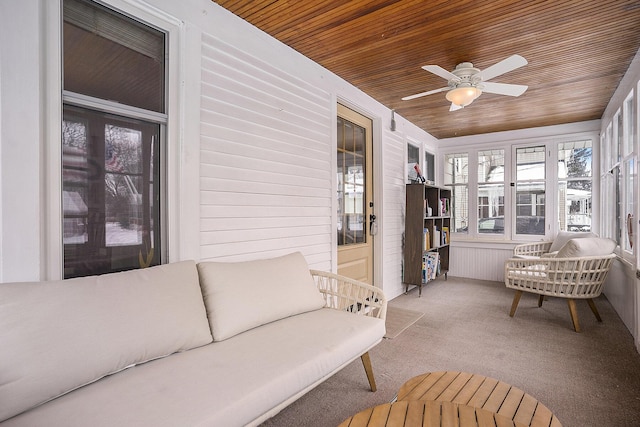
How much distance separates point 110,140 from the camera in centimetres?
176

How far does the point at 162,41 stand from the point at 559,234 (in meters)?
5.40

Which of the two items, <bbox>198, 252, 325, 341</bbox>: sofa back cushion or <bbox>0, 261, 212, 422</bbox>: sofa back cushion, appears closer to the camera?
<bbox>0, 261, 212, 422</bbox>: sofa back cushion

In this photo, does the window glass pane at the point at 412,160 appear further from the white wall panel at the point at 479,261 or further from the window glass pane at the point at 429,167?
the white wall panel at the point at 479,261

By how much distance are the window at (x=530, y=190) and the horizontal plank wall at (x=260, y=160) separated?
3.87 meters

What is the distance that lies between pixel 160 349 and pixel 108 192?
2.89ft

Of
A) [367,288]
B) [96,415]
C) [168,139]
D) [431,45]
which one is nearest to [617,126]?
[431,45]

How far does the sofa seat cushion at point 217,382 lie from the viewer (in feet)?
3.51

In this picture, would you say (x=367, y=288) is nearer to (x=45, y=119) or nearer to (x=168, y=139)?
(x=168, y=139)

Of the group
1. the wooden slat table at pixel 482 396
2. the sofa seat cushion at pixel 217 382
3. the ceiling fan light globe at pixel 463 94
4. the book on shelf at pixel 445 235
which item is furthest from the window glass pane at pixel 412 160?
the wooden slat table at pixel 482 396

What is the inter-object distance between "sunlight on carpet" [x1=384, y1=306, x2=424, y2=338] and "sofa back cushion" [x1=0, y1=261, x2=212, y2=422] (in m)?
1.99

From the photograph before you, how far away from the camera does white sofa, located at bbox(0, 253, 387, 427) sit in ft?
3.56

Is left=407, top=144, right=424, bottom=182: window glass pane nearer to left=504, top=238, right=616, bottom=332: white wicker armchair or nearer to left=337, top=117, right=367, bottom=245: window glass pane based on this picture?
left=337, top=117, right=367, bottom=245: window glass pane

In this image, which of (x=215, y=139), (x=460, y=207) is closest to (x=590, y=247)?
(x=460, y=207)

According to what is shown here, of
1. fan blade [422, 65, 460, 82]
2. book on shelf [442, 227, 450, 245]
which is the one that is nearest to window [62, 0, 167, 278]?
fan blade [422, 65, 460, 82]
